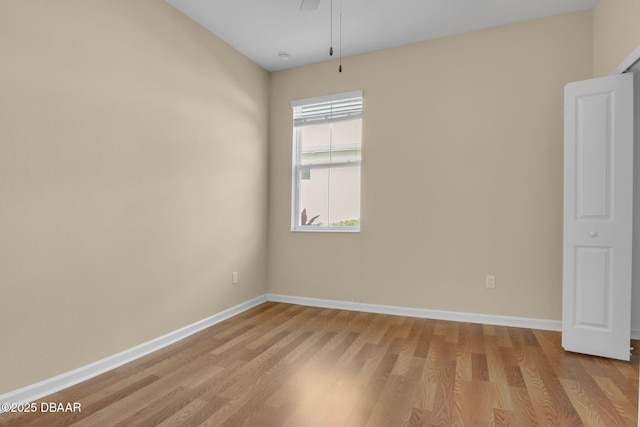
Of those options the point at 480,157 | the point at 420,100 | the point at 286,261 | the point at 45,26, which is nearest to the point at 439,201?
the point at 480,157

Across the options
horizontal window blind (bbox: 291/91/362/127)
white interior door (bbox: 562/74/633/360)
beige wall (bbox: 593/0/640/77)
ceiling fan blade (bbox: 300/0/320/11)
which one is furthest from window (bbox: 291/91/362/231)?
beige wall (bbox: 593/0/640/77)

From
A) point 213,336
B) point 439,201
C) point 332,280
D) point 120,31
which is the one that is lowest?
point 213,336

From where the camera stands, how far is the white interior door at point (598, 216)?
8.43 ft

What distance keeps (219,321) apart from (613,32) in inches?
169

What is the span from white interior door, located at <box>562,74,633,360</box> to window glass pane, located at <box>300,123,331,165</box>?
243 cm

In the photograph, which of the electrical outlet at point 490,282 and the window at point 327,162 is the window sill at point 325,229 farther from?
the electrical outlet at point 490,282

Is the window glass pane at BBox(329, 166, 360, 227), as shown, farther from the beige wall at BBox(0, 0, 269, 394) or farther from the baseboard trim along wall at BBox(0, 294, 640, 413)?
the beige wall at BBox(0, 0, 269, 394)

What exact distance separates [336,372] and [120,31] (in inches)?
117

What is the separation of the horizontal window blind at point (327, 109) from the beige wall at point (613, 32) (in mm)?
2208

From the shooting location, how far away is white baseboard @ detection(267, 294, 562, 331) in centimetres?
327

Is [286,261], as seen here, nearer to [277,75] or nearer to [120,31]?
[277,75]

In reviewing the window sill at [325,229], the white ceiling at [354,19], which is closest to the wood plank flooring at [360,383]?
the window sill at [325,229]

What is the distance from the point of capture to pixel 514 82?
3361 mm

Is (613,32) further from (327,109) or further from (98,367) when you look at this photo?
(98,367)
